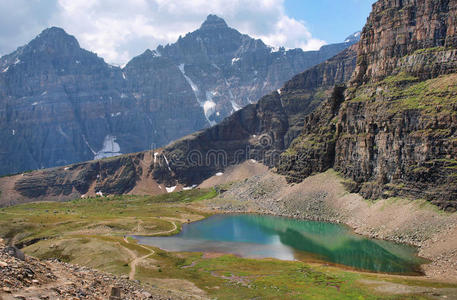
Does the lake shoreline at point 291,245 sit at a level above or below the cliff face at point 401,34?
below

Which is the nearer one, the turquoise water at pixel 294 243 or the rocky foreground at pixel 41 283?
the rocky foreground at pixel 41 283

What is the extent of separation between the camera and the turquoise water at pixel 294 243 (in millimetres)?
92562

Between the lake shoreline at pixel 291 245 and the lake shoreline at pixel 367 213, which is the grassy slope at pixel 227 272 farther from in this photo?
the lake shoreline at pixel 367 213

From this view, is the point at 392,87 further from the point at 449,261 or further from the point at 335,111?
the point at 449,261

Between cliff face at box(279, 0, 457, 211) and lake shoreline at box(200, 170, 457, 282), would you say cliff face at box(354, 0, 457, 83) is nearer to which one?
cliff face at box(279, 0, 457, 211)

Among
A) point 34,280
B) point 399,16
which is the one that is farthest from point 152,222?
point 399,16

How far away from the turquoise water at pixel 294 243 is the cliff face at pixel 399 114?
78.3ft

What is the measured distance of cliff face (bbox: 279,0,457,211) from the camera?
120m

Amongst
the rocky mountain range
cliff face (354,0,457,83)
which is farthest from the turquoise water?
cliff face (354,0,457,83)

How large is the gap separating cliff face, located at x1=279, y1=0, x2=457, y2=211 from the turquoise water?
23.9 metres

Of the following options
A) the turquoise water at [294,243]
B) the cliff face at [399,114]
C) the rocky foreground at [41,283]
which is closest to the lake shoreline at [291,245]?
the turquoise water at [294,243]

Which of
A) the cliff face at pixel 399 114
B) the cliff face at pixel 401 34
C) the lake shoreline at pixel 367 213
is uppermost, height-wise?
the cliff face at pixel 401 34

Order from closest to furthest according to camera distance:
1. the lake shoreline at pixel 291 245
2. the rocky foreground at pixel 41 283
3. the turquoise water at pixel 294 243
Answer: the rocky foreground at pixel 41 283 < the lake shoreline at pixel 291 245 < the turquoise water at pixel 294 243

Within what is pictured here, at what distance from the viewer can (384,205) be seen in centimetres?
12875
